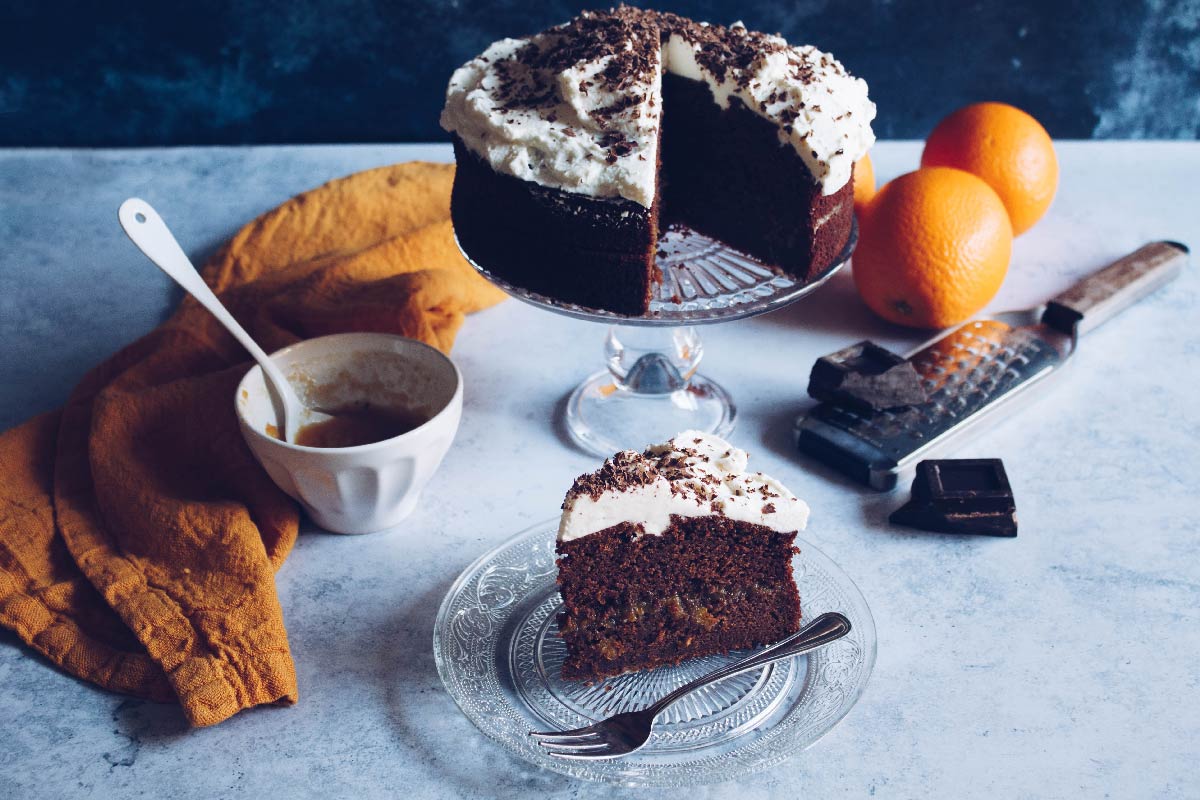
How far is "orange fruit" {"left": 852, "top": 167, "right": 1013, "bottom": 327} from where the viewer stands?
2.36 m

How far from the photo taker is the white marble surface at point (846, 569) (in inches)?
61.7

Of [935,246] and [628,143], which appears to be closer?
[628,143]

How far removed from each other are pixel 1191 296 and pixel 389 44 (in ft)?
7.59

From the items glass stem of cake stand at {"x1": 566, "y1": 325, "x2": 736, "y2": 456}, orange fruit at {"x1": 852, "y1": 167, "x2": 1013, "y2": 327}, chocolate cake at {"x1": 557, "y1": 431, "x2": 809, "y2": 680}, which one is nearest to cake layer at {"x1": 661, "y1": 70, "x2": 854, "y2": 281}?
orange fruit at {"x1": 852, "y1": 167, "x2": 1013, "y2": 327}

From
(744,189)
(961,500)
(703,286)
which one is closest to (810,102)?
(744,189)

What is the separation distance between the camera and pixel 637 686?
1.70m

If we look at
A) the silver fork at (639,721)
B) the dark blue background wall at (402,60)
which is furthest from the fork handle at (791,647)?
the dark blue background wall at (402,60)

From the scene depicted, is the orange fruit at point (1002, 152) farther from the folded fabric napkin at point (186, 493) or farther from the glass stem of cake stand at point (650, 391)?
the folded fabric napkin at point (186, 493)

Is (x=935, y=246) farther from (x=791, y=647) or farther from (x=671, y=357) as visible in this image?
(x=791, y=647)

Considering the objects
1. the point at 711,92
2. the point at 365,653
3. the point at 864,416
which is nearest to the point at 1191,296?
the point at 864,416

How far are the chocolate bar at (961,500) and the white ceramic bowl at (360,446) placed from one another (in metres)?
0.83

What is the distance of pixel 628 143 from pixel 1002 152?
3.78 feet

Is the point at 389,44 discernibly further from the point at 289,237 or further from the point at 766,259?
the point at 766,259

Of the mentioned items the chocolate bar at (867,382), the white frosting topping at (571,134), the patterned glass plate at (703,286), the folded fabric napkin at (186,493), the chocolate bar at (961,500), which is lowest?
the folded fabric napkin at (186,493)
